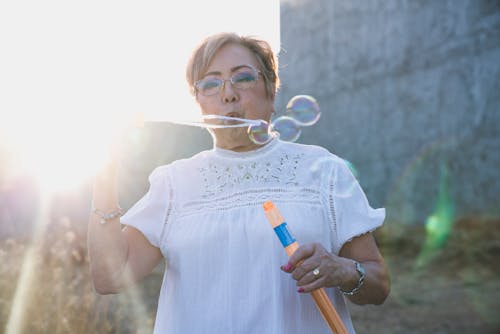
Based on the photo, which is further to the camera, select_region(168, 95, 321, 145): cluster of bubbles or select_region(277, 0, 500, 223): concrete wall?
select_region(277, 0, 500, 223): concrete wall

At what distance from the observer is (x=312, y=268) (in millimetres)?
1572

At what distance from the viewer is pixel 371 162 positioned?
805 centimetres

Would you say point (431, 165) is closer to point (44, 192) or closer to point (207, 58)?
point (44, 192)

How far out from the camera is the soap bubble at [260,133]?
207 cm

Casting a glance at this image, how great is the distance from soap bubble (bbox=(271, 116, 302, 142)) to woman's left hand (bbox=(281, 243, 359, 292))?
1.31 meters

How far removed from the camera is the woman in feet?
6.04

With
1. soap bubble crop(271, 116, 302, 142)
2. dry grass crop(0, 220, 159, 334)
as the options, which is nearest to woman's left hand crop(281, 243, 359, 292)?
soap bubble crop(271, 116, 302, 142)

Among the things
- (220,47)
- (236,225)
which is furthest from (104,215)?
(220,47)

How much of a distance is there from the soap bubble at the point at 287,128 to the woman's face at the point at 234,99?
74 cm

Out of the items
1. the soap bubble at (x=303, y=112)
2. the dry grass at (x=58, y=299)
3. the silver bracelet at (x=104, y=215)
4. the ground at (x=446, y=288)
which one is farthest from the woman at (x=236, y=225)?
the ground at (x=446, y=288)

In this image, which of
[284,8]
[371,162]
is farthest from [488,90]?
[284,8]

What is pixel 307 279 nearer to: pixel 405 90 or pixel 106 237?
pixel 106 237

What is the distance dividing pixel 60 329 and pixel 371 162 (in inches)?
214

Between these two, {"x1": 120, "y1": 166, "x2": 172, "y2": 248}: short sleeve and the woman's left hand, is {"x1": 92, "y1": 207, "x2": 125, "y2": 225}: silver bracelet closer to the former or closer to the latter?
{"x1": 120, "y1": 166, "x2": 172, "y2": 248}: short sleeve
